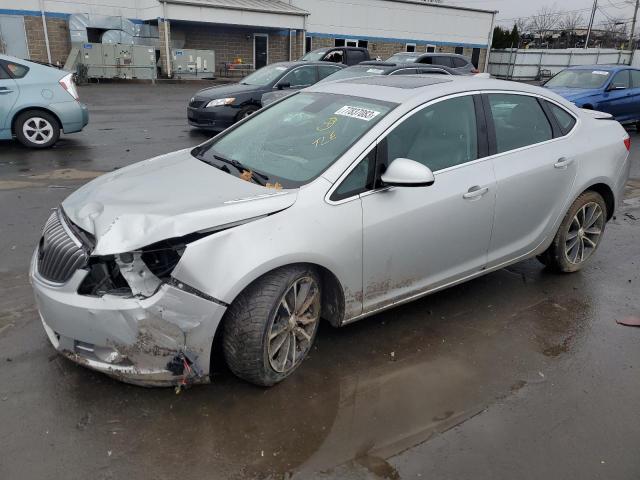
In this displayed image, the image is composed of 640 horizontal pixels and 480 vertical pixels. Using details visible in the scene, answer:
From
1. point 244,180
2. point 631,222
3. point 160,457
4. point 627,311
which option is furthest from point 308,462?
point 631,222

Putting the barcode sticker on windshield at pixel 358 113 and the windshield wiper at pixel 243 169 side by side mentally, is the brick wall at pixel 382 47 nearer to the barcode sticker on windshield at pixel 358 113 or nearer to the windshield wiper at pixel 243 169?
the barcode sticker on windshield at pixel 358 113

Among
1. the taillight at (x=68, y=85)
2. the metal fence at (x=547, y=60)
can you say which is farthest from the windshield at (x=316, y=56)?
the metal fence at (x=547, y=60)

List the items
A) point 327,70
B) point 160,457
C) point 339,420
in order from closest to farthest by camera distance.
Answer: point 160,457
point 339,420
point 327,70

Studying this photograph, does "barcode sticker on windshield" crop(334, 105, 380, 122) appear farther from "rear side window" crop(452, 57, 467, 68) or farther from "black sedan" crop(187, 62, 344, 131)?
"rear side window" crop(452, 57, 467, 68)

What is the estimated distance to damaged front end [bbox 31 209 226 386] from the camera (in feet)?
8.73

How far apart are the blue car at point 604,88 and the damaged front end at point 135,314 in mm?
11747

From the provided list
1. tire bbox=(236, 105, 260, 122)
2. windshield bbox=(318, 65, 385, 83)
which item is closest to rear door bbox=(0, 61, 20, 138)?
tire bbox=(236, 105, 260, 122)

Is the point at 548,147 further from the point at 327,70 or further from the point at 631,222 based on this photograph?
the point at 327,70

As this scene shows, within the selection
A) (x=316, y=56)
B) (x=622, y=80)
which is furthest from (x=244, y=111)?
(x=622, y=80)

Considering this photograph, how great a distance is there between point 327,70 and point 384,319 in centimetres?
992

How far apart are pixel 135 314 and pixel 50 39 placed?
95.1 ft

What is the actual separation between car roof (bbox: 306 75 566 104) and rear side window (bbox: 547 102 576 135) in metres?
0.17

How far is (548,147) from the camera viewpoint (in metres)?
4.29

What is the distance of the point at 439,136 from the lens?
375 centimetres
